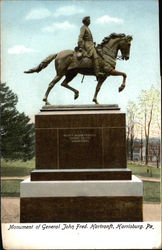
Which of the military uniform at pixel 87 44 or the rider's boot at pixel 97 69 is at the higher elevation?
the military uniform at pixel 87 44

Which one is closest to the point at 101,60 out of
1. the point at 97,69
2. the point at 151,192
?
the point at 97,69

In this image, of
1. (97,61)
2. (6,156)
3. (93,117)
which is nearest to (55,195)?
(93,117)

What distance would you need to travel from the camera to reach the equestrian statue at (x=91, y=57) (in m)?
7.59

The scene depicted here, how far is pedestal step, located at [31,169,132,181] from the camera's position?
23.1 feet

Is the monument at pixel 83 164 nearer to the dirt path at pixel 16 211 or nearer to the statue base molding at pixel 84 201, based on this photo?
the statue base molding at pixel 84 201

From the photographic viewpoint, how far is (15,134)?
1127cm

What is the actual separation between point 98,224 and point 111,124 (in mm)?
1822

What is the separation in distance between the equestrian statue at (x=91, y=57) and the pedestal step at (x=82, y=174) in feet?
4.83

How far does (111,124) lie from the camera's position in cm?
717

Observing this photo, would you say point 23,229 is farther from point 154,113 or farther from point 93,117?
point 154,113

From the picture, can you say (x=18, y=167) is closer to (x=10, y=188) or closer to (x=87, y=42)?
(x=10, y=188)

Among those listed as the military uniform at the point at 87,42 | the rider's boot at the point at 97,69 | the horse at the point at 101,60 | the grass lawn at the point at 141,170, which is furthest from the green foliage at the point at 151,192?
the military uniform at the point at 87,42

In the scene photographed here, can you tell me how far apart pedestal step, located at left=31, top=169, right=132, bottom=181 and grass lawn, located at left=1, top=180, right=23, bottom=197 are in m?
3.09

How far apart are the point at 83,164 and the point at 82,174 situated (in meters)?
0.21
